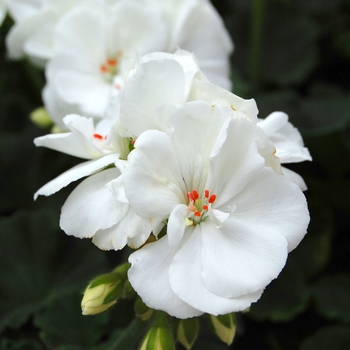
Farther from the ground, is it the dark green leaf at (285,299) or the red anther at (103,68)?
the red anther at (103,68)

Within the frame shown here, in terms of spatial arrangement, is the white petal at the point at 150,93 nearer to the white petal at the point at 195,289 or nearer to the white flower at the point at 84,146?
the white flower at the point at 84,146

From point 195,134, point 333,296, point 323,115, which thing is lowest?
point 333,296

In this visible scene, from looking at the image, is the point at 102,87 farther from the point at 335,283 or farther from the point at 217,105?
the point at 335,283

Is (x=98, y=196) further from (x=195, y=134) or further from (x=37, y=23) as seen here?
(x=37, y=23)

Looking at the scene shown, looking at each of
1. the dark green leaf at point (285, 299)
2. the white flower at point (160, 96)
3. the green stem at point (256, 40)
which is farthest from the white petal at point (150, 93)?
the green stem at point (256, 40)

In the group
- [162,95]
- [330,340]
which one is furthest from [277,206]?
[330,340]

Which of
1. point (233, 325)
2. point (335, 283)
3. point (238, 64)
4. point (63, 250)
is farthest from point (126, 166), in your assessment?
point (238, 64)
